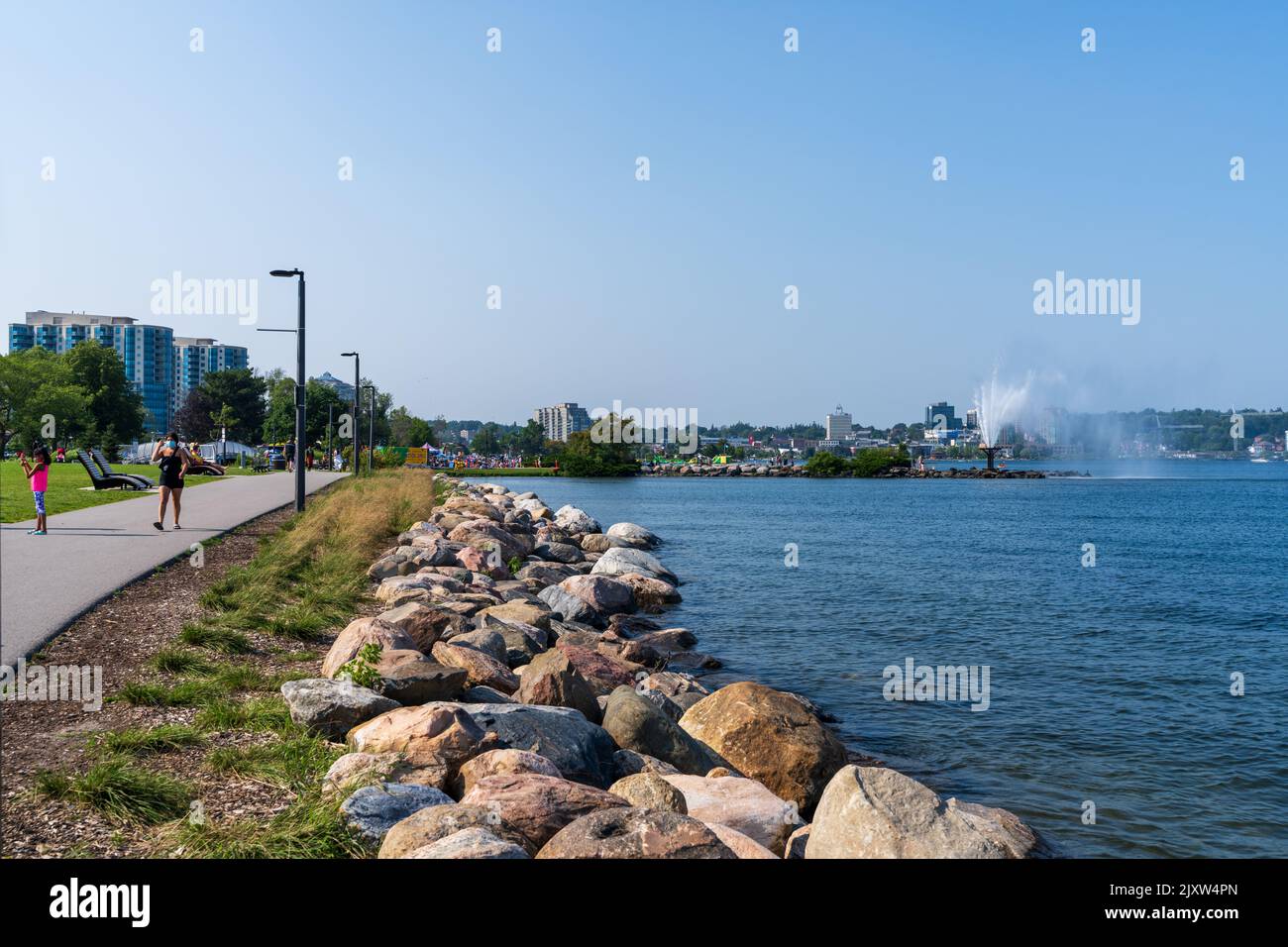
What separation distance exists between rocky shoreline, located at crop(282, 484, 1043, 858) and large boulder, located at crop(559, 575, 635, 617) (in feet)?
19.6

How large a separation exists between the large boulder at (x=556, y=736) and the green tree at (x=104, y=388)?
86032 mm

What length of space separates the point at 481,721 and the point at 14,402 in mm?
73193

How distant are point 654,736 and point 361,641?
2.82 metres

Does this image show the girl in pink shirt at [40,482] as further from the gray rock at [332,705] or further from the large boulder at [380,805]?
the large boulder at [380,805]

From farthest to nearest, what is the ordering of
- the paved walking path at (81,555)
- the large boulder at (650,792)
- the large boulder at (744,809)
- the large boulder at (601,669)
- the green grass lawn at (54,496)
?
Result: the green grass lawn at (54,496)
the large boulder at (601,669)
the paved walking path at (81,555)
the large boulder at (744,809)
the large boulder at (650,792)

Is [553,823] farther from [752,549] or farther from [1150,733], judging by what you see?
[752,549]

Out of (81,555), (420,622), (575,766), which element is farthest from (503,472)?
(575,766)

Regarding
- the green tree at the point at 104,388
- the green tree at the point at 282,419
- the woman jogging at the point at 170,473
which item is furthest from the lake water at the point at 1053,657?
the green tree at the point at 104,388

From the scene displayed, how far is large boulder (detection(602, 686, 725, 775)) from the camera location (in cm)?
823

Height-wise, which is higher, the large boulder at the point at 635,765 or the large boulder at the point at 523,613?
the large boulder at the point at 523,613

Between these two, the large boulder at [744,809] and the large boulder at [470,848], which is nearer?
the large boulder at [470,848]

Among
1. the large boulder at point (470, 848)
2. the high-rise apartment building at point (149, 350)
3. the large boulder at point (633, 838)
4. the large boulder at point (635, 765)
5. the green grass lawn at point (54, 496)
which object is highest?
the high-rise apartment building at point (149, 350)

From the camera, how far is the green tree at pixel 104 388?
83375 millimetres
